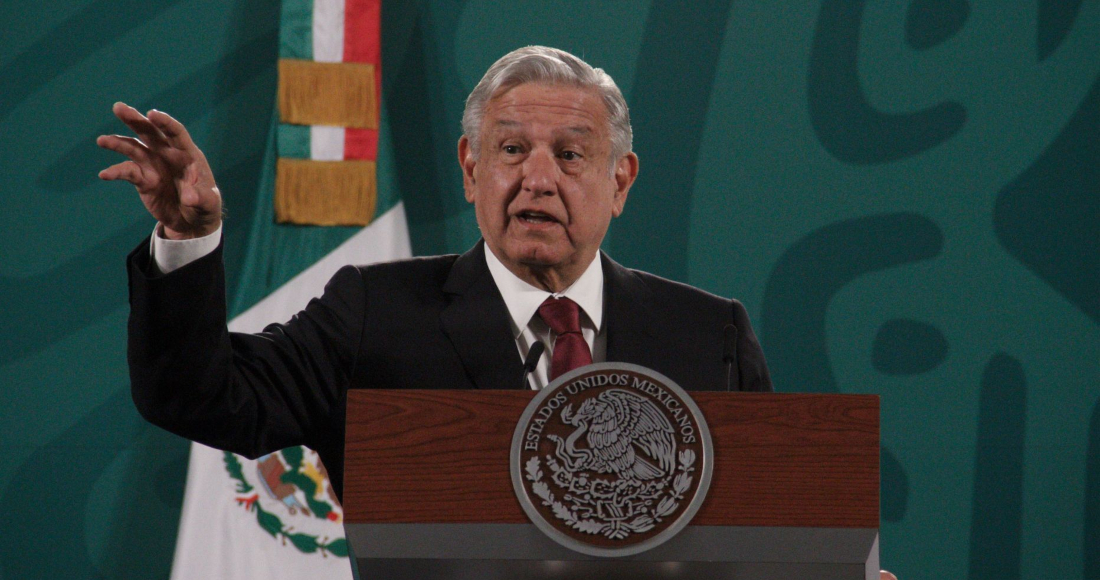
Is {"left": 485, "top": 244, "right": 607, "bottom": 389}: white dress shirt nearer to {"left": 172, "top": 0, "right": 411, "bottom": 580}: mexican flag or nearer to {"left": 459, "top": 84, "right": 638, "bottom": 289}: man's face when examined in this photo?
{"left": 459, "top": 84, "right": 638, "bottom": 289}: man's face

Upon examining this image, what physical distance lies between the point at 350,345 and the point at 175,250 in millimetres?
389

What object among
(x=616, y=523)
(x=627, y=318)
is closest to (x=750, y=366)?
(x=627, y=318)

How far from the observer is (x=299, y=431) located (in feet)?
5.13

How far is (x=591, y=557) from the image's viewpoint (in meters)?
1.05

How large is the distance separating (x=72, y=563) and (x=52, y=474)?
29 cm

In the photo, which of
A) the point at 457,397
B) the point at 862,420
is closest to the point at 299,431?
the point at 457,397

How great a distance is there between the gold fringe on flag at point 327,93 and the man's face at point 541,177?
5.82 feet

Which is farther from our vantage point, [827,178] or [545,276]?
[827,178]

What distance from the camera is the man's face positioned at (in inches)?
66.6

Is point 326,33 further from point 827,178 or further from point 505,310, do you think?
point 505,310

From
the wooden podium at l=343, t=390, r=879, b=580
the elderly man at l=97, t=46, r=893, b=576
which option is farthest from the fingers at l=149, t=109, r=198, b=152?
the wooden podium at l=343, t=390, r=879, b=580

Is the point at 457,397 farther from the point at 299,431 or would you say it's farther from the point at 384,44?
the point at 384,44

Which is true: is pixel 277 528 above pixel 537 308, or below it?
below

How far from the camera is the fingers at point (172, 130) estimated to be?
1.20m
